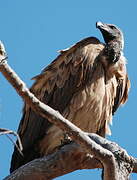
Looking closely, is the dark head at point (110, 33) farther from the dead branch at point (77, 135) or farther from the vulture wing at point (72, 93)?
the dead branch at point (77, 135)

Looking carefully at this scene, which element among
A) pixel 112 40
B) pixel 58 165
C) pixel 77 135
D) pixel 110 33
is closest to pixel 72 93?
pixel 112 40

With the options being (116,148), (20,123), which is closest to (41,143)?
(20,123)

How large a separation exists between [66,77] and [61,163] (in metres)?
1.90

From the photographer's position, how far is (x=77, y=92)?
726 centimetres

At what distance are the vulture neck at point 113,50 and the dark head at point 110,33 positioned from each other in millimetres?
127

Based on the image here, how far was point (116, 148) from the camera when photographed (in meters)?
4.64

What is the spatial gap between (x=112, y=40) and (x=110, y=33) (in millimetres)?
169

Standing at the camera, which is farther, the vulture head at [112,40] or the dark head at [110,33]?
the dark head at [110,33]

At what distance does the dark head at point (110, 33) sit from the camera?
7.88 metres

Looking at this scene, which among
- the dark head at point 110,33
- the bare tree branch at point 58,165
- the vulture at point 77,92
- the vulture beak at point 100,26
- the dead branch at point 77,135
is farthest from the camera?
the vulture beak at point 100,26

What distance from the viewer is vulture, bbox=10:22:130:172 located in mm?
7125

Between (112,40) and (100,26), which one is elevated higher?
(100,26)

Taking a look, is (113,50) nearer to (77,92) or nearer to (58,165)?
(77,92)

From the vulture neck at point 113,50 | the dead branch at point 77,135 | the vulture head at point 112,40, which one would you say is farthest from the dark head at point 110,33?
the dead branch at point 77,135
